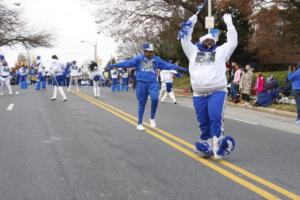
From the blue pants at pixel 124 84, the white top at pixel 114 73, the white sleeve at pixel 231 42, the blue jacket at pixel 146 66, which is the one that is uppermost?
the white sleeve at pixel 231 42

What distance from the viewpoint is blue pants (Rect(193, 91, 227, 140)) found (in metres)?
8.03

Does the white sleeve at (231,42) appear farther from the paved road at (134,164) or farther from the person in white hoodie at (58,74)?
the person in white hoodie at (58,74)

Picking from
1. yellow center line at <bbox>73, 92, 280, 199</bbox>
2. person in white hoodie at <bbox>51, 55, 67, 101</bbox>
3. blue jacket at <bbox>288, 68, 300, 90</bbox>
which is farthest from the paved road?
person in white hoodie at <bbox>51, 55, 67, 101</bbox>

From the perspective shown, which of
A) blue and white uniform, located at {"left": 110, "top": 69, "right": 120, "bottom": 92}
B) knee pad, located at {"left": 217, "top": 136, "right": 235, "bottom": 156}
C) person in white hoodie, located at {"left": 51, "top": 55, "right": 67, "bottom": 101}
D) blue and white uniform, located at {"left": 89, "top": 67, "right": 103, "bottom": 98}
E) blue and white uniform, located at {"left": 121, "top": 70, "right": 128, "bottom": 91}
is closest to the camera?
knee pad, located at {"left": 217, "top": 136, "right": 235, "bottom": 156}

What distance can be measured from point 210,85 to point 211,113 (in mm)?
411

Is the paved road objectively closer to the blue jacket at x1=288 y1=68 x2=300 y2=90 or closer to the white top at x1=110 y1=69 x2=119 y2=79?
the blue jacket at x1=288 y1=68 x2=300 y2=90

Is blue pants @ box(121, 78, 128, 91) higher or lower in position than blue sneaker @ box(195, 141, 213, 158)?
lower

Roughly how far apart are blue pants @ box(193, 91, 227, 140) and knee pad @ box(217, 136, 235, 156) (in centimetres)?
13

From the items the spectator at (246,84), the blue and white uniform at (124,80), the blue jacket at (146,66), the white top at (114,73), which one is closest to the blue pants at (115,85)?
the white top at (114,73)

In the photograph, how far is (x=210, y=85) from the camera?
809 centimetres

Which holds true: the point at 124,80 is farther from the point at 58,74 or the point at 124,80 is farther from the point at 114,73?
the point at 58,74

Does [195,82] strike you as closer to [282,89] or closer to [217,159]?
[217,159]

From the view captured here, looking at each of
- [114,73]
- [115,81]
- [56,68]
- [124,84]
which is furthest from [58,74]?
[124,84]

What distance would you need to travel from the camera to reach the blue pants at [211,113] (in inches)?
316
